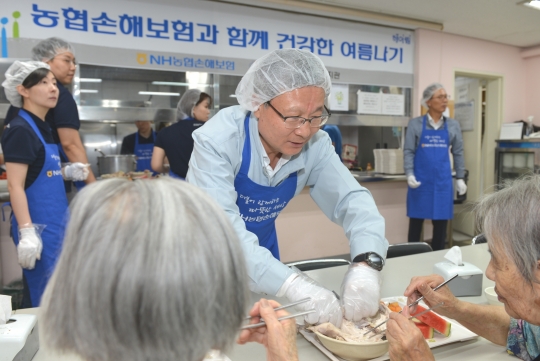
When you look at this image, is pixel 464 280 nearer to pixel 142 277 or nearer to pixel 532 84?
pixel 142 277

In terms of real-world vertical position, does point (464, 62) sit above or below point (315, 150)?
above

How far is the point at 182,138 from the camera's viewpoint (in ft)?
10.6

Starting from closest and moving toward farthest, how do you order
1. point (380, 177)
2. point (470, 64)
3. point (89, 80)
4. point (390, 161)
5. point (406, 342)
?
point (406, 342) < point (89, 80) < point (380, 177) < point (390, 161) < point (470, 64)

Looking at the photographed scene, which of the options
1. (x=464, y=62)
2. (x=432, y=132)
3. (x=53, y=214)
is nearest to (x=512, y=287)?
(x=53, y=214)

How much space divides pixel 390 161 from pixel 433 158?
2.37ft

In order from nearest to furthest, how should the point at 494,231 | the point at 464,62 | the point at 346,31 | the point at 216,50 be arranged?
the point at 494,231 → the point at 216,50 → the point at 346,31 → the point at 464,62

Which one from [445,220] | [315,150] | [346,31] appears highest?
[346,31]

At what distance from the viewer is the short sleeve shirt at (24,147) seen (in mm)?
2104

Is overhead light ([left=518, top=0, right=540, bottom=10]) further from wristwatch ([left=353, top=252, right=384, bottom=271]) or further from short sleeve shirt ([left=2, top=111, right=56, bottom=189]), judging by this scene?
short sleeve shirt ([left=2, top=111, right=56, bottom=189])

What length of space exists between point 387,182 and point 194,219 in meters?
4.62

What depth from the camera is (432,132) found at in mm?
4199

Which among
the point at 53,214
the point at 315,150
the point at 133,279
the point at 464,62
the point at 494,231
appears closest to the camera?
the point at 133,279

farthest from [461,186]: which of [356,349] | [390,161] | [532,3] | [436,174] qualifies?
[356,349]

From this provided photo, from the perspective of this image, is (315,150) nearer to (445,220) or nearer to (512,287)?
(512,287)
